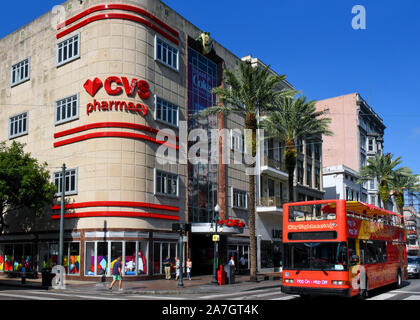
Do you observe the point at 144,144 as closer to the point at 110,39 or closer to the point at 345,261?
the point at 110,39

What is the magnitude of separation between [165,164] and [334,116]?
48.9m

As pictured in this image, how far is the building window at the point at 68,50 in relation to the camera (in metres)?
32.9

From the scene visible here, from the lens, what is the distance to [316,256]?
1725 cm

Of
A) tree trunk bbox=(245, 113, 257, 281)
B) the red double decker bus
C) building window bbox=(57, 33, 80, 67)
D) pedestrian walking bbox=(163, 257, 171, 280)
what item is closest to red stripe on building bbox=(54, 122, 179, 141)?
building window bbox=(57, 33, 80, 67)

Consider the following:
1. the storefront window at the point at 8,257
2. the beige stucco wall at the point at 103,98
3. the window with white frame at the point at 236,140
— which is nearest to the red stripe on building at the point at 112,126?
the beige stucco wall at the point at 103,98

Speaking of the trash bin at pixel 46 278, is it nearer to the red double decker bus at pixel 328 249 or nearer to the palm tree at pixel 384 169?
the red double decker bus at pixel 328 249

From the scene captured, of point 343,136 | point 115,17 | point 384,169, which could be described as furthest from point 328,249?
point 343,136

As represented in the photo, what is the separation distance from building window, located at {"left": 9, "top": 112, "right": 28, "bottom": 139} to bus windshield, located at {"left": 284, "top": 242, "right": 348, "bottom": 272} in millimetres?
26363

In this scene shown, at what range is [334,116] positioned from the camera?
246ft

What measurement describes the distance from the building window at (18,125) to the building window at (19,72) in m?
3.02

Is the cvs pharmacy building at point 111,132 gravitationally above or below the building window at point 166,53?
below

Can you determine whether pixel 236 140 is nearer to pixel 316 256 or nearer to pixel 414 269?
pixel 414 269
